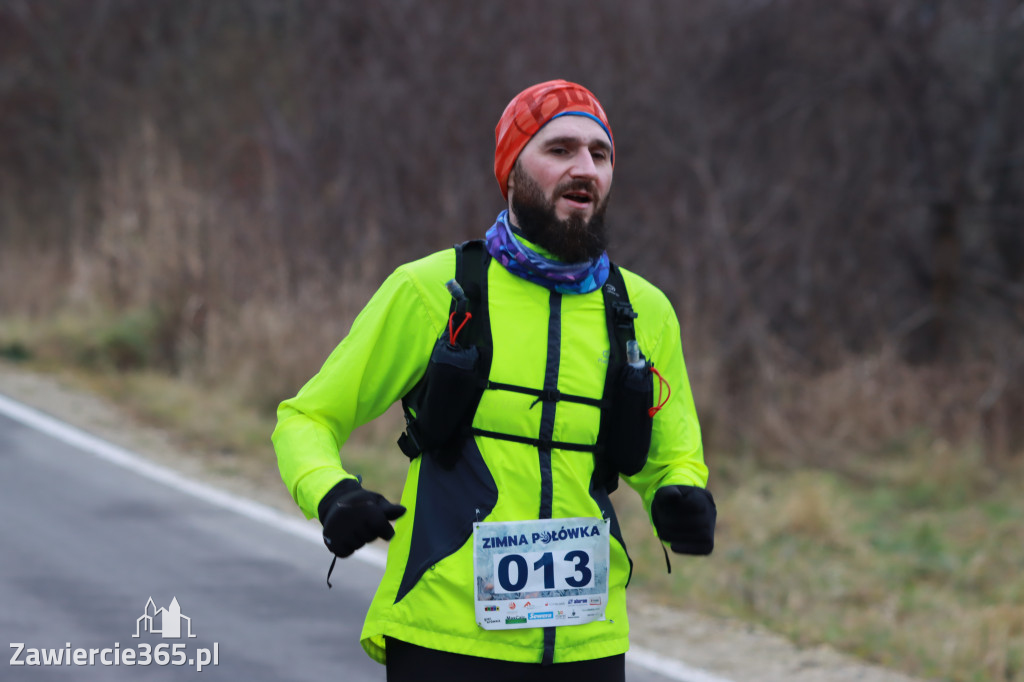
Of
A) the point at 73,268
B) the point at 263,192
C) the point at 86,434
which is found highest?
the point at 263,192

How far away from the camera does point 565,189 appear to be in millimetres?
2564

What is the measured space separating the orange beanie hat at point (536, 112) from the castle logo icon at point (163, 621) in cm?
309

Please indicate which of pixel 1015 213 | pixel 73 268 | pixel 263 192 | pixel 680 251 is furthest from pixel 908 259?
pixel 73 268

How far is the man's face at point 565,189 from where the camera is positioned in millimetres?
2541

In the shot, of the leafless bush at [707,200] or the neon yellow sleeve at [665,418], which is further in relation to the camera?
the leafless bush at [707,200]

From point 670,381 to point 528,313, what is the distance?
1.42 ft

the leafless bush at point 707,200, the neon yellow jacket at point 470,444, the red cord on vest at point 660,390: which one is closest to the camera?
the neon yellow jacket at point 470,444

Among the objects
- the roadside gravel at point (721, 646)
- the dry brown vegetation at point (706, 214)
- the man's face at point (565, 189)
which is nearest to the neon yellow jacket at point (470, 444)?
the man's face at point (565, 189)

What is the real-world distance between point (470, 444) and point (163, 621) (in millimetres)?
3145

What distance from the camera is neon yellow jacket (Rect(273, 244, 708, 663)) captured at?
241cm

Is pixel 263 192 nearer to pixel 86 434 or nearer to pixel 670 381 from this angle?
pixel 86 434

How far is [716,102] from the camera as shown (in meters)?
14.5

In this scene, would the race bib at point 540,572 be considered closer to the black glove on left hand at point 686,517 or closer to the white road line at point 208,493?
the black glove on left hand at point 686,517
